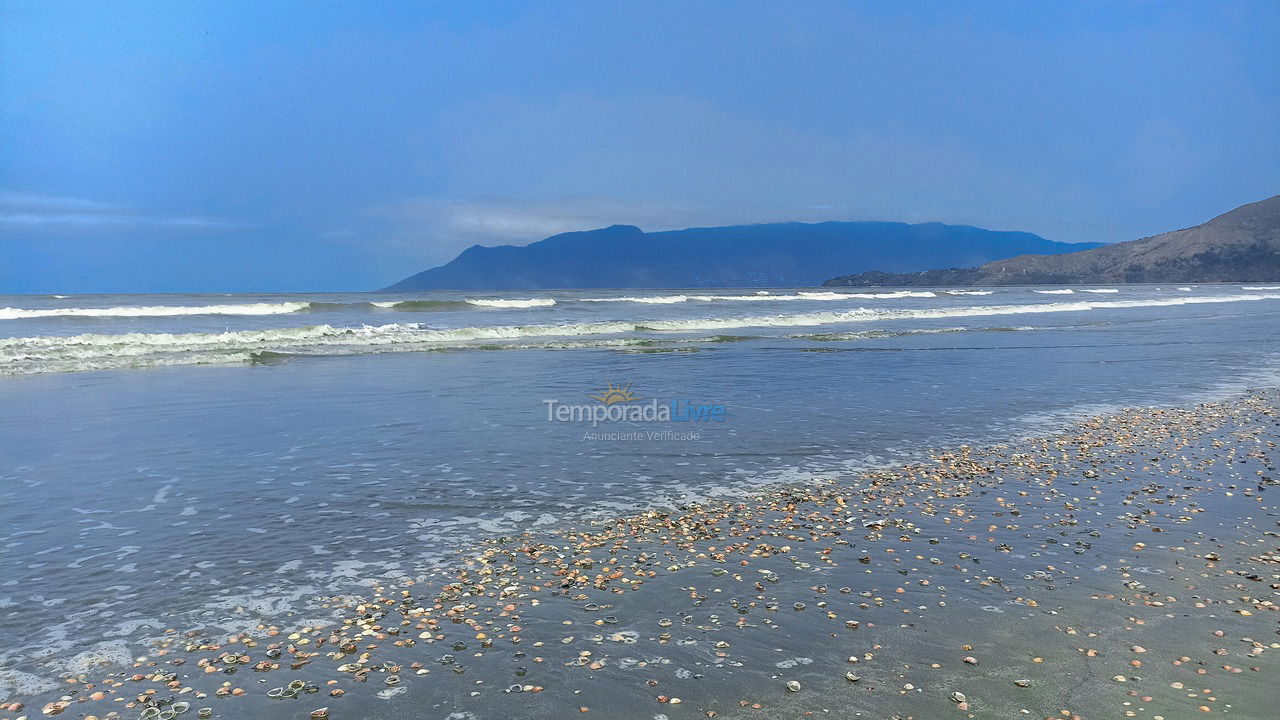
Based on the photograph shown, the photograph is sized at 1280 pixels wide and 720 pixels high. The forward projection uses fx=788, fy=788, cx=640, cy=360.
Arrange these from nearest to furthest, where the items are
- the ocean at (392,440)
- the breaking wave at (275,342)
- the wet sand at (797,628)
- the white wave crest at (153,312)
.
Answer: the wet sand at (797,628) → the ocean at (392,440) → the breaking wave at (275,342) → the white wave crest at (153,312)

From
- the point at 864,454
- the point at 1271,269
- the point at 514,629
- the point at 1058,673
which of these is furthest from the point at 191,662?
the point at 1271,269

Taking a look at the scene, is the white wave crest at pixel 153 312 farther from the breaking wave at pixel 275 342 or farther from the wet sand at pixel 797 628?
the wet sand at pixel 797 628

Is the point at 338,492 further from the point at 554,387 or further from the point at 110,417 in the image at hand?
the point at 554,387

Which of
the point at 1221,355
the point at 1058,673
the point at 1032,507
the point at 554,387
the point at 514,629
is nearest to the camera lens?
the point at 1058,673

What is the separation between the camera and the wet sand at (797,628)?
465 cm

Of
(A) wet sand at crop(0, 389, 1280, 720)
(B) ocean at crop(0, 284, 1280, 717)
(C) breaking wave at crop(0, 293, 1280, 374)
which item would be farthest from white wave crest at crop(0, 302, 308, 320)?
(A) wet sand at crop(0, 389, 1280, 720)

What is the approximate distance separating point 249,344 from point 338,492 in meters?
24.4

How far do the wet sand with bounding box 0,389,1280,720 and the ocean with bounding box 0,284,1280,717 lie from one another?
22.5 inches

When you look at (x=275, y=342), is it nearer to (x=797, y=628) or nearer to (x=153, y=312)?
(x=797, y=628)

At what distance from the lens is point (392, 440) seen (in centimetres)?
1269

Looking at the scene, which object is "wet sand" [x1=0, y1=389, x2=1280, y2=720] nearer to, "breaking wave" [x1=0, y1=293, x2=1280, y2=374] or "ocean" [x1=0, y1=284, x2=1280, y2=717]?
"ocean" [x1=0, y1=284, x2=1280, y2=717]

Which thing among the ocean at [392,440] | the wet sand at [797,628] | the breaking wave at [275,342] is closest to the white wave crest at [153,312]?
the breaking wave at [275,342]

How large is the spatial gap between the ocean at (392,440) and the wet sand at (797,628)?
572 millimetres

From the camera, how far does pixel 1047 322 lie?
46344 mm
